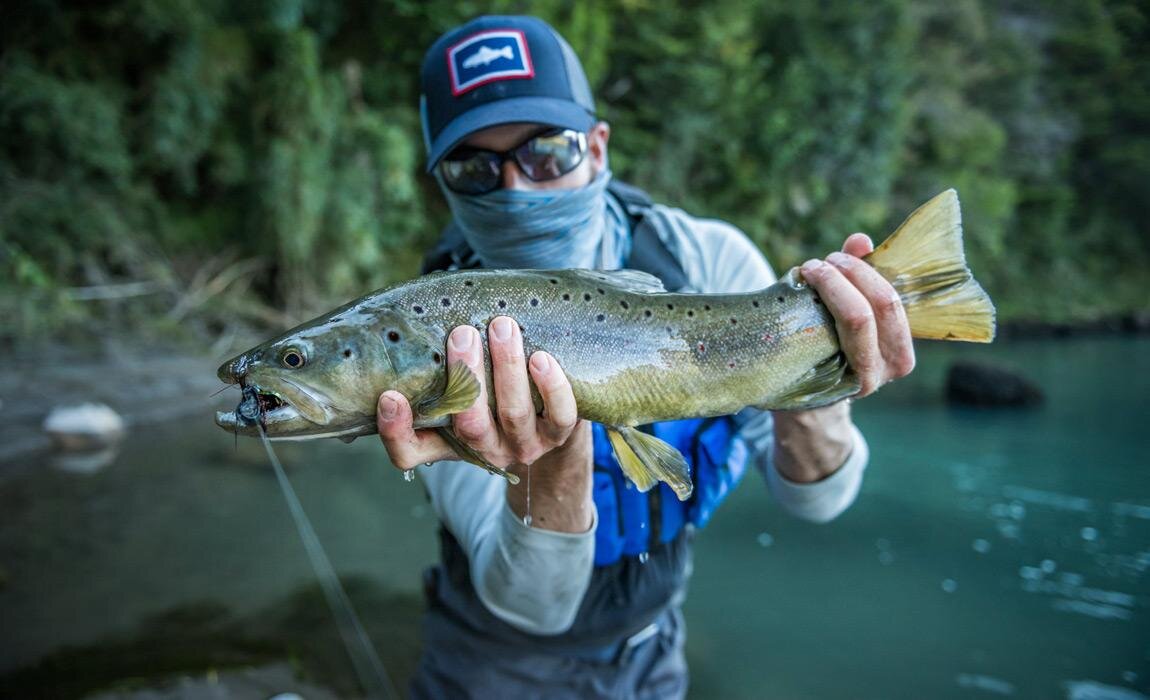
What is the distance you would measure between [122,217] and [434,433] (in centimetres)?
1174

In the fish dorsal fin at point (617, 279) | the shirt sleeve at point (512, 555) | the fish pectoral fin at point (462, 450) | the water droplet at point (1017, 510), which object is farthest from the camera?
the water droplet at point (1017, 510)

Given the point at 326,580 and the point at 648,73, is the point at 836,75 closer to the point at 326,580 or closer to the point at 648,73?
the point at 648,73

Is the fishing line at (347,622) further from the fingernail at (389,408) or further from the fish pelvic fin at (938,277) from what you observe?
the fish pelvic fin at (938,277)

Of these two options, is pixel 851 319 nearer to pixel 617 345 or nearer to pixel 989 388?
pixel 617 345

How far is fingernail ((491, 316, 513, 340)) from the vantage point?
5.68 ft

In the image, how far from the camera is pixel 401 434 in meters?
1.72

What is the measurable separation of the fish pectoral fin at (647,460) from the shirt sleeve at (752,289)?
86 cm

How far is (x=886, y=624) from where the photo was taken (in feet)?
17.7

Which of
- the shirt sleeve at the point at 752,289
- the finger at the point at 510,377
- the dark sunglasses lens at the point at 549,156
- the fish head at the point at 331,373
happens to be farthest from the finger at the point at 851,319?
the fish head at the point at 331,373

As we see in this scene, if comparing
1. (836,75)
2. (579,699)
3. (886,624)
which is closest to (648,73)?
(836,75)

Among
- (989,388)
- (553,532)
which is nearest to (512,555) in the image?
(553,532)

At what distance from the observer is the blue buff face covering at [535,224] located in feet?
7.83

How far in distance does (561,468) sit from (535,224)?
33.3 inches

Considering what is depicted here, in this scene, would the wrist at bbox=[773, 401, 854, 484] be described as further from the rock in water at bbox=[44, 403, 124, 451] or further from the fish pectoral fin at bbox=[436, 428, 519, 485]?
the rock in water at bbox=[44, 403, 124, 451]
